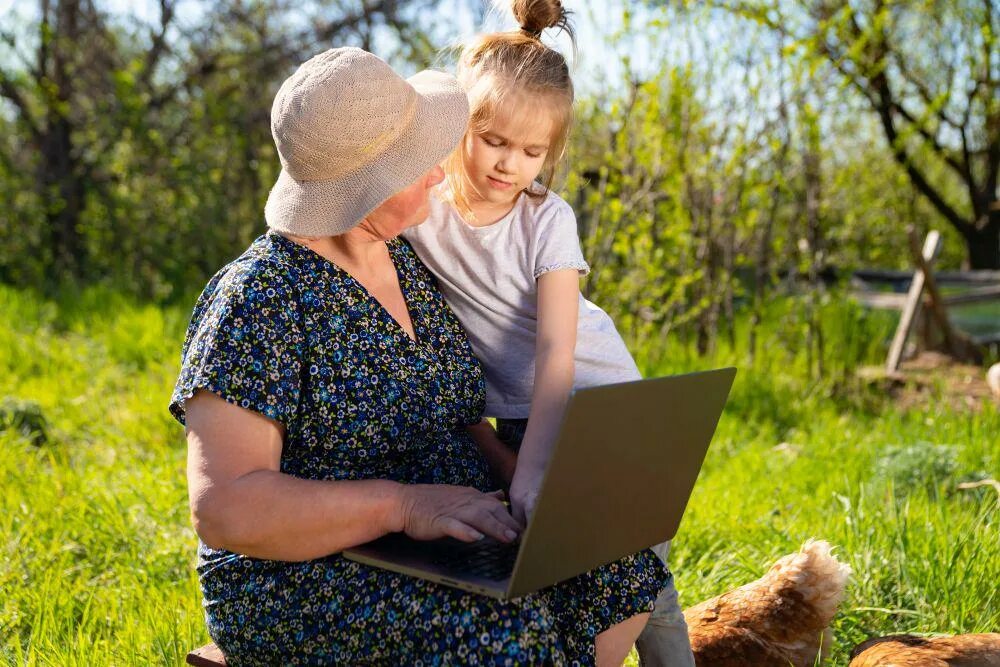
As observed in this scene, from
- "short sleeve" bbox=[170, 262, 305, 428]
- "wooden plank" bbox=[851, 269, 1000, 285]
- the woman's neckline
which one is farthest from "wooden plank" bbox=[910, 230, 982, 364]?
"short sleeve" bbox=[170, 262, 305, 428]

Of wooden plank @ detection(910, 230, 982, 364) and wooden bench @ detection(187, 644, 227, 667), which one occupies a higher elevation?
wooden bench @ detection(187, 644, 227, 667)

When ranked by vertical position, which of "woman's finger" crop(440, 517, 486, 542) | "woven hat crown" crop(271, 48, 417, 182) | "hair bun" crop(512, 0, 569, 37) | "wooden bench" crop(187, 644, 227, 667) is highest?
"hair bun" crop(512, 0, 569, 37)

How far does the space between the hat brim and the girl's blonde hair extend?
256 mm

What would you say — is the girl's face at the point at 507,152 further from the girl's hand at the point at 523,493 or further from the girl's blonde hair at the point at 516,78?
the girl's hand at the point at 523,493

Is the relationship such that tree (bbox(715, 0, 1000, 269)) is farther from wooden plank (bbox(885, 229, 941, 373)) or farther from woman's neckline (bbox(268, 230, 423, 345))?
woman's neckline (bbox(268, 230, 423, 345))

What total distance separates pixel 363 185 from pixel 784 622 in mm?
1465

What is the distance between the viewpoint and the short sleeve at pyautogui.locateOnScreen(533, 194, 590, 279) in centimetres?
237

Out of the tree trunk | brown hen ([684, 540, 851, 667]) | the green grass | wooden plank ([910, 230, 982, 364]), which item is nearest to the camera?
brown hen ([684, 540, 851, 667])

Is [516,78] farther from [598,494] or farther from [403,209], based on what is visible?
[598,494]

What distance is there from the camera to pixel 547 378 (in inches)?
87.8

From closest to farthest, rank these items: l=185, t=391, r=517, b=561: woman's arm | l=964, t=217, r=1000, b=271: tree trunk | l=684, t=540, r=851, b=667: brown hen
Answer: l=185, t=391, r=517, b=561: woman's arm
l=684, t=540, r=851, b=667: brown hen
l=964, t=217, r=1000, b=271: tree trunk

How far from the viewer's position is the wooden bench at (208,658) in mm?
2000

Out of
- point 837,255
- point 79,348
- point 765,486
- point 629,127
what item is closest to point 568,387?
point 765,486

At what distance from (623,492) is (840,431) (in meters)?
3.35
